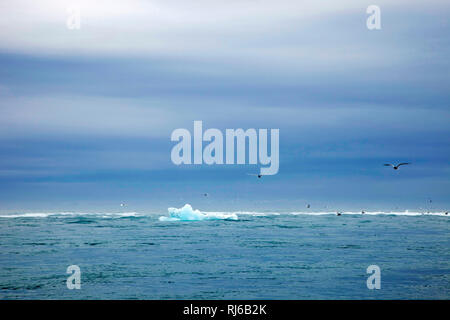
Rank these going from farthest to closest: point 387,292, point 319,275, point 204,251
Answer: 1. point 204,251
2. point 319,275
3. point 387,292

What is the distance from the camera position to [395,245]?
44.6 m

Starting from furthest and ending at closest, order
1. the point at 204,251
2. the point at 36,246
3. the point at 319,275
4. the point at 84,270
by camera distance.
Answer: the point at 36,246 → the point at 204,251 → the point at 84,270 → the point at 319,275

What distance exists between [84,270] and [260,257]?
38.1 ft
